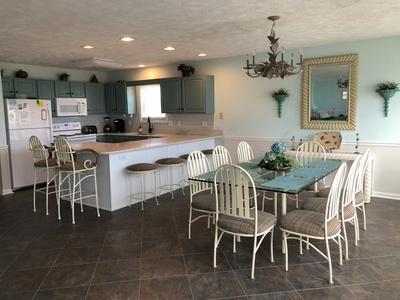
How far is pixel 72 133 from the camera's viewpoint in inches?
266

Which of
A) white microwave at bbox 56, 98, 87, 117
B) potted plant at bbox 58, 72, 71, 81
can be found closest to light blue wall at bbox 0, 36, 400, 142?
potted plant at bbox 58, 72, 71, 81

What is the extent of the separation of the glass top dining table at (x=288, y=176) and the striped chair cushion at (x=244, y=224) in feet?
0.80

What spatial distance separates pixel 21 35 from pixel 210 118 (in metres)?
3.47

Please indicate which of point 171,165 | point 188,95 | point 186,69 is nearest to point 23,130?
point 171,165

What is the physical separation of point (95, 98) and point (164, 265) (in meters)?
5.46

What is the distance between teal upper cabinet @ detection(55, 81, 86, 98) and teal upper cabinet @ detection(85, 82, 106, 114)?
15cm

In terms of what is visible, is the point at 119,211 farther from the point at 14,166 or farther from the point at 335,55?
the point at 335,55

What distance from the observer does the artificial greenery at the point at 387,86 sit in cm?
440

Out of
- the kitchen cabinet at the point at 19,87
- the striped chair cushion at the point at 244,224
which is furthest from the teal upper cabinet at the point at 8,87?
the striped chair cushion at the point at 244,224

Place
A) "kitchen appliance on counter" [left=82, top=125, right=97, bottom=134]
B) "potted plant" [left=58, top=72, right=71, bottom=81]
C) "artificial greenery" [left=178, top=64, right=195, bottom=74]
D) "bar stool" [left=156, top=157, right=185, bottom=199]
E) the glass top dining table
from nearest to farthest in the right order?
the glass top dining table → "bar stool" [left=156, top=157, right=185, bottom=199] → "artificial greenery" [left=178, top=64, right=195, bottom=74] → "potted plant" [left=58, top=72, right=71, bottom=81] → "kitchen appliance on counter" [left=82, top=125, right=97, bottom=134]

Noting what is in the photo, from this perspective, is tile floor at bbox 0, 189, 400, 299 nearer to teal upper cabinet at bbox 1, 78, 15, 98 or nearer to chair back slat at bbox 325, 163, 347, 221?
chair back slat at bbox 325, 163, 347, 221

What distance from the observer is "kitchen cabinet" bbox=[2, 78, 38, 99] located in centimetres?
575

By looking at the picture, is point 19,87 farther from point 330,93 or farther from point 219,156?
point 330,93

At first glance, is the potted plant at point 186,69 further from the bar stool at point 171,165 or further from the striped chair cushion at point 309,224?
the striped chair cushion at point 309,224
